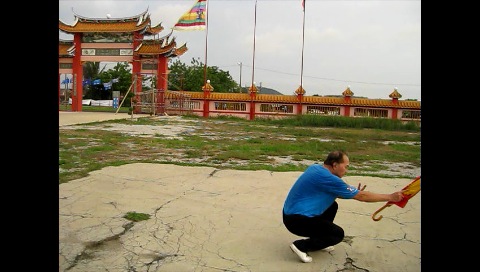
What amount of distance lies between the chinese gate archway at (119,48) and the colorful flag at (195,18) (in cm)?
156

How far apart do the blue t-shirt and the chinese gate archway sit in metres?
24.9

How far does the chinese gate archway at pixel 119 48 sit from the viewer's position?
27.5 metres

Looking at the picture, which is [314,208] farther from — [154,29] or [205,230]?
[154,29]

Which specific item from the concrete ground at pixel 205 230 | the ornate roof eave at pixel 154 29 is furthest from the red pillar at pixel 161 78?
the concrete ground at pixel 205 230

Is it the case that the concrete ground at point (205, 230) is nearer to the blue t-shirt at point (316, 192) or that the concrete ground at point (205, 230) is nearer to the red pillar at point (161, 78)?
the blue t-shirt at point (316, 192)

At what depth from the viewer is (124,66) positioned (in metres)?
46.7

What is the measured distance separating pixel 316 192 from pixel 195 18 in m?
25.0

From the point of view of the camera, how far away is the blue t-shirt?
2900 millimetres

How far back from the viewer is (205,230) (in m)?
3.72

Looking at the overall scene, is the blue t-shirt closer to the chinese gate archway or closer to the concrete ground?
the concrete ground

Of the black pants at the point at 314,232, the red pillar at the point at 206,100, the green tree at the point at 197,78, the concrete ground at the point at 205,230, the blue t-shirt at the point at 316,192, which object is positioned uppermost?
the green tree at the point at 197,78

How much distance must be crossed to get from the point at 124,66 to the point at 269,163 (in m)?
42.2

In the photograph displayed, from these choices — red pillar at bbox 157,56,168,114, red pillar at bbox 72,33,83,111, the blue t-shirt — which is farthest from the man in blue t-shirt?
red pillar at bbox 72,33,83,111
